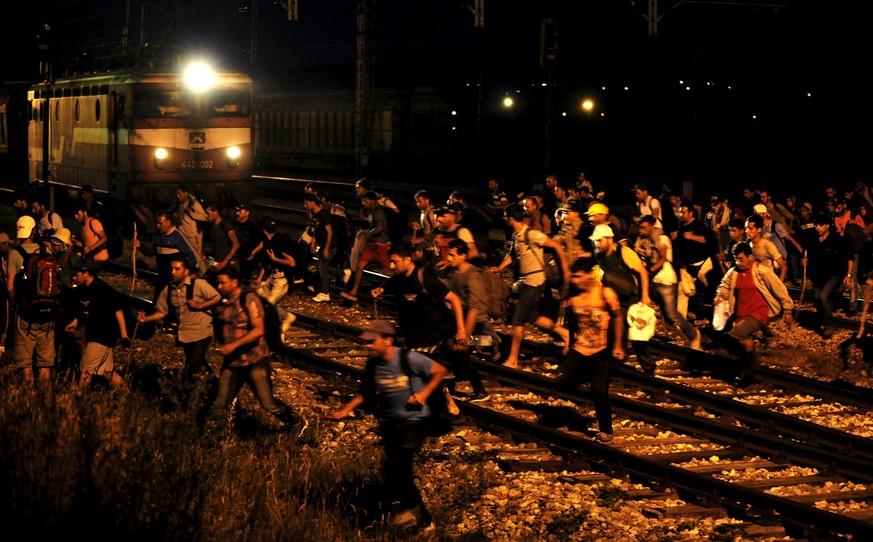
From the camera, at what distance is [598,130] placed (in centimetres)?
3638

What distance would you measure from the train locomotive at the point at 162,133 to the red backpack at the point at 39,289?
1363 centimetres

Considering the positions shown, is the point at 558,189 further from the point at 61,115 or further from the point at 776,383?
the point at 61,115

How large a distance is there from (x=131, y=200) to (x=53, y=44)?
12.0ft

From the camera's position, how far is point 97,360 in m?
10.9

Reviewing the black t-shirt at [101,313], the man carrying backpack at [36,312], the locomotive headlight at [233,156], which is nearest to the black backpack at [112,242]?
the man carrying backpack at [36,312]

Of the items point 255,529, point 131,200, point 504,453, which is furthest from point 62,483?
point 131,200

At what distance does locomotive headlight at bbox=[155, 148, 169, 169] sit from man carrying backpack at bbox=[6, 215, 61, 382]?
13.5m

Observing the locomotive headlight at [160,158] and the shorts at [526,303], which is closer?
the shorts at [526,303]

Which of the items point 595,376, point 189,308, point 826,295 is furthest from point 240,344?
point 826,295

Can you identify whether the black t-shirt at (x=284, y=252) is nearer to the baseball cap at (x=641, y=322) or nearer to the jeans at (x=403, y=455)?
A: the baseball cap at (x=641, y=322)

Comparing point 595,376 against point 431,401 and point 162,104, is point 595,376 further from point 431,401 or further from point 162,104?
point 162,104

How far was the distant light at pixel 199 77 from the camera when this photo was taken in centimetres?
2498

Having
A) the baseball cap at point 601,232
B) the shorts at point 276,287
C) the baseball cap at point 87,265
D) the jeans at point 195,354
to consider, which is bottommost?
the jeans at point 195,354

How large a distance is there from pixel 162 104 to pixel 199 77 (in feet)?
3.24
